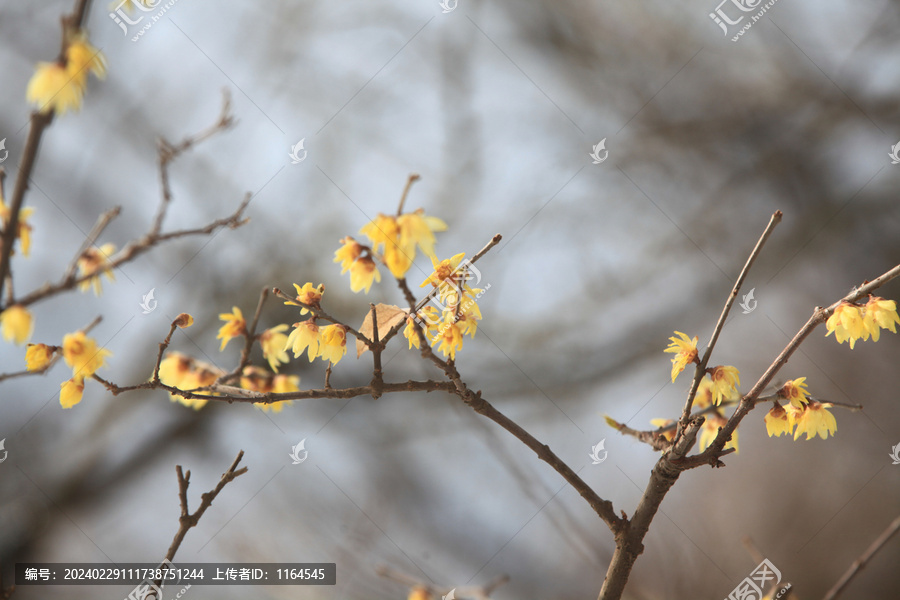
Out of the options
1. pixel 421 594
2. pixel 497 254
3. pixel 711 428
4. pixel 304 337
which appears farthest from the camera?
pixel 497 254

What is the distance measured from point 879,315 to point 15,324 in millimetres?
871

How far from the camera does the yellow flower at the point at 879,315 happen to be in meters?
0.61

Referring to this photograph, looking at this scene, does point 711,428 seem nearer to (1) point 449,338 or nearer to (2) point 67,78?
(1) point 449,338

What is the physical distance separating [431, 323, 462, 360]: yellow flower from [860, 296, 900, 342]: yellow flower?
0.47m

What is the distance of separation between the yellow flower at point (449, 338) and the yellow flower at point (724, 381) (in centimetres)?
33

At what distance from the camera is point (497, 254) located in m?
2.01

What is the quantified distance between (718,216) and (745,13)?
691mm

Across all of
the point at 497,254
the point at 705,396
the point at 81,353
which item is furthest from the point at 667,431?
the point at 497,254

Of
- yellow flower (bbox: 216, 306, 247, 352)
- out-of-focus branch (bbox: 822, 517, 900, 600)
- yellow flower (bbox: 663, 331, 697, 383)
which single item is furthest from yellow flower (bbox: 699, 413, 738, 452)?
yellow flower (bbox: 216, 306, 247, 352)

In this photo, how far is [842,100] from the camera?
76.2 inches

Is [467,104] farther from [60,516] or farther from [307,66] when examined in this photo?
[60,516]

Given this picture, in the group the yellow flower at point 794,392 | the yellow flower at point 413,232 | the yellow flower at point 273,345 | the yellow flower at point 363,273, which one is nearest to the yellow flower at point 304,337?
the yellow flower at point 273,345

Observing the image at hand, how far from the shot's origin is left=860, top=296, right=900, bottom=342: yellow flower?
61cm

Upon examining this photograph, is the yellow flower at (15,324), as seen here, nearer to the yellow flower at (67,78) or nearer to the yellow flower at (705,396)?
the yellow flower at (67,78)
